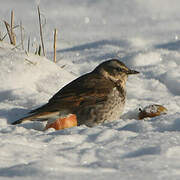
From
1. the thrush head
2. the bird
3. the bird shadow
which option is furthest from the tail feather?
the bird shadow

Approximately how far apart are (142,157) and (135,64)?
17.1ft

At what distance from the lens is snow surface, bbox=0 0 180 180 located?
10.2 feet

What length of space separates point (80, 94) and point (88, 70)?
2.84 metres

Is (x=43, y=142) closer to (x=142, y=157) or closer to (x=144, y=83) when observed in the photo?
(x=142, y=157)

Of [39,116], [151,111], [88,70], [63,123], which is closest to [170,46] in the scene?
[88,70]

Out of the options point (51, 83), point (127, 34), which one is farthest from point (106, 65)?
point (127, 34)

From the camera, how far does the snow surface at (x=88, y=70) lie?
3.09m

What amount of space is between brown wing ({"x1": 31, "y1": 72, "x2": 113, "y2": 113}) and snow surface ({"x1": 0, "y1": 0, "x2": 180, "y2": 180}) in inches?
14.2

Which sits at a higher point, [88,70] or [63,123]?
[88,70]

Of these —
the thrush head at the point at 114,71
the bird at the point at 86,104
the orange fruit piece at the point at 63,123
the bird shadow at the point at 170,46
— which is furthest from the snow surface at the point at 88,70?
the thrush head at the point at 114,71

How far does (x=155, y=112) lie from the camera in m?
5.36

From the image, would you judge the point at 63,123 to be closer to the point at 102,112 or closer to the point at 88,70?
the point at 102,112

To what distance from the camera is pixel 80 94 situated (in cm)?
539

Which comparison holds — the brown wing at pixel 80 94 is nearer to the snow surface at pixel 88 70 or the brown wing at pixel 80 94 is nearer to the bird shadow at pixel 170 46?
the snow surface at pixel 88 70
